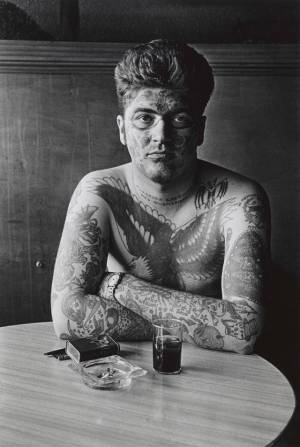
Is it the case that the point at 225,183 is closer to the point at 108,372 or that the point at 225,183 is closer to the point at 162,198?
the point at 162,198

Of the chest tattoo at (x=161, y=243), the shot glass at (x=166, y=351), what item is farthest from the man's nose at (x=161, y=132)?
the shot glass at (x=166, y=351)

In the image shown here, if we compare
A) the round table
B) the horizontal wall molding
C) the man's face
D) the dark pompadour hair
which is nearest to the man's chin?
the man's face

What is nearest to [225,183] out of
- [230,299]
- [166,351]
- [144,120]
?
[144,120]

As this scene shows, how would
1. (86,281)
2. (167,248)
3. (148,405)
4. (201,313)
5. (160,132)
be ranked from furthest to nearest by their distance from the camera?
(167,248)
(160,132)
(86,281)
(201,313)
(148,405)

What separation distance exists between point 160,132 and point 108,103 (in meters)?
0.74

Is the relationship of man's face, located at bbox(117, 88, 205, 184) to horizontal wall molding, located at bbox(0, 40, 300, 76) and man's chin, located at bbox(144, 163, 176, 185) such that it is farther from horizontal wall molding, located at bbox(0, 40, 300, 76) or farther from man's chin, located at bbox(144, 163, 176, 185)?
horizontal wall molding, located at bbox(0, 40, 300, 76)

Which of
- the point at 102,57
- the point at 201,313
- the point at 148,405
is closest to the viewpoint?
the point at 148,405

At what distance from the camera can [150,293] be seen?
4.61 ft

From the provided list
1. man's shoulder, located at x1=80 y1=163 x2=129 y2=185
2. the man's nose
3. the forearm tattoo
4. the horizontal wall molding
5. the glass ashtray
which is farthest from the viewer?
the horizontal wall molding

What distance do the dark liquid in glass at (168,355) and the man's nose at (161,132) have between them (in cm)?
72

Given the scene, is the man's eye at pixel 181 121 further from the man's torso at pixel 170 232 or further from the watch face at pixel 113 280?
the watch face at pixel 113 280

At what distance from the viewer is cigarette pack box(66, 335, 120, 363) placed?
44.9 inches

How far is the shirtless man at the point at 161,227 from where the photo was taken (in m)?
1.37

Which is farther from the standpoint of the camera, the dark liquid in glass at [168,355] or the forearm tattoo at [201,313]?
the forearm tattoo at [201,313]
